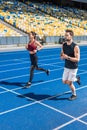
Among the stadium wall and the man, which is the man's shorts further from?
the stadium wall

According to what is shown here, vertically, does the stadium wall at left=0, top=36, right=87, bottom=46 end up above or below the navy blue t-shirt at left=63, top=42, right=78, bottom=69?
below

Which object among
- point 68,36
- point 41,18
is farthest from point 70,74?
point 41,18

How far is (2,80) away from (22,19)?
27.0 metres

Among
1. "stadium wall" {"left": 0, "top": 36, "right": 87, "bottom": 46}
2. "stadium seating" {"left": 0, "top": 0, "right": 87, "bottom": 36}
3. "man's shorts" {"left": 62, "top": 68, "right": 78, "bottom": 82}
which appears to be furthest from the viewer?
"stadium seating" {"left": 0, "top": 0, "right": 87, "bottom": 36}

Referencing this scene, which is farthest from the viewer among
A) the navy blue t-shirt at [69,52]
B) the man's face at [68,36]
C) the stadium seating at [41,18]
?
the stadium seating at [41,18]

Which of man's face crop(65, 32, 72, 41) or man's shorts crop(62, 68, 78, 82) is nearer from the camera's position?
man's face crop(65, 32, 72, 41)

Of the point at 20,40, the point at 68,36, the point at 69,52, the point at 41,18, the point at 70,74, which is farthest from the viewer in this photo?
the point at 41,18

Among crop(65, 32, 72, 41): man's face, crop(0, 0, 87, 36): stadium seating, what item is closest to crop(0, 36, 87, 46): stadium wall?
crop(0, 0, 87, 36): stadium seating

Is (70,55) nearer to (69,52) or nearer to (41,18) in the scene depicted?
(69,52)

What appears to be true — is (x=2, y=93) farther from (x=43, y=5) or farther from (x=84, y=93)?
(x=43, y=5)

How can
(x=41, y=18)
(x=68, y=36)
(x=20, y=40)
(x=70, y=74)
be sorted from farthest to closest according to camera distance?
(x=41, y=18) → (x=20, y=40) → (x=70, y=74) → (x=68, y=36)

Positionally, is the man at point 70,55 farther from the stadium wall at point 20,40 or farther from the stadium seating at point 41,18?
the stadium seating at point 41,18

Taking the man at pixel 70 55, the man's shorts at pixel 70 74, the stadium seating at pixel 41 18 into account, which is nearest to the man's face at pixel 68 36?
the man at pixel 70 55

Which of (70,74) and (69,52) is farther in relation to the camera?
(70,74)
